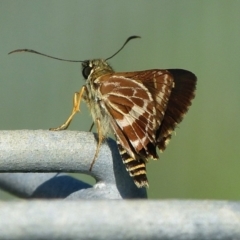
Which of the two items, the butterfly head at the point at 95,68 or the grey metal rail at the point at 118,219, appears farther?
the butterfly head at the point at 95,68

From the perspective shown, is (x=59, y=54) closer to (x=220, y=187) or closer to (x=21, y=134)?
(x=220, y=187)

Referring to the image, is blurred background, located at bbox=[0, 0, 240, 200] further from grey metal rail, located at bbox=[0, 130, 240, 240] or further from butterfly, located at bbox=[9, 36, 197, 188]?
grey metal rail, located at bbox=[0, 130, 240, 240]

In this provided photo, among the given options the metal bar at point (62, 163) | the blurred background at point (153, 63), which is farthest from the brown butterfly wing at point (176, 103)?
the blurred background at point (153, 63)

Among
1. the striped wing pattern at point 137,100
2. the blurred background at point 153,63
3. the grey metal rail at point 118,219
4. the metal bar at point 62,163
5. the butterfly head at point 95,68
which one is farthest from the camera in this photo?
the blurred background at point 153,63

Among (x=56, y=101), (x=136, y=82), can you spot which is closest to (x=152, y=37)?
(x=56, y=101)

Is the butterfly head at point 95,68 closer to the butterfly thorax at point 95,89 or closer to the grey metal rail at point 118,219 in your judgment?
the butterfly thorax at point 95,89
